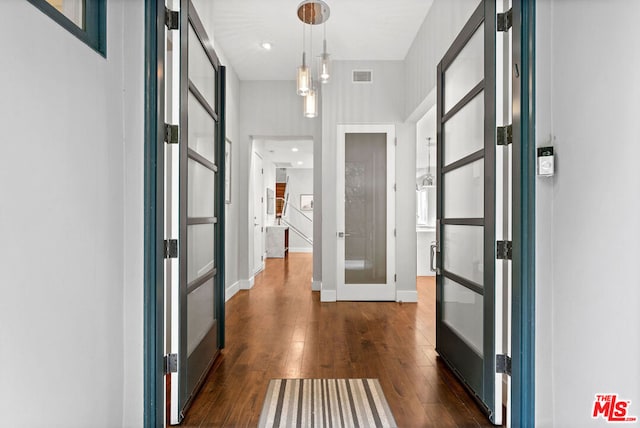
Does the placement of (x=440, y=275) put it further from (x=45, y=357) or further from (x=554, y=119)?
(x=45, y=357)

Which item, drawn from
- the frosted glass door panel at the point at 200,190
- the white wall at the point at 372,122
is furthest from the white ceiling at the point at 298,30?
the frosted glass door panel at the point at 200,190

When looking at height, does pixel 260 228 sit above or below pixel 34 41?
below

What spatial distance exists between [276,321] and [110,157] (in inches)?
106

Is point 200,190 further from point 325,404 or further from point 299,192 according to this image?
point 299,192

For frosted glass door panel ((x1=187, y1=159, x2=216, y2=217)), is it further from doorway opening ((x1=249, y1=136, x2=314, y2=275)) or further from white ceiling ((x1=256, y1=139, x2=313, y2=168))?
white ceiling ((x1=256, y1=139, x2=313, y2=168))

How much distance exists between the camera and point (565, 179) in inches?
61.9

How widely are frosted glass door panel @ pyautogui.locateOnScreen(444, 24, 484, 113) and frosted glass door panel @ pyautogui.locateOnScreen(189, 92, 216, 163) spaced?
1718mm

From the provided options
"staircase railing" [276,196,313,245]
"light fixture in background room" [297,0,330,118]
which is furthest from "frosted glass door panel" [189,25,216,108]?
"staircase railing" [276,196,313,245]

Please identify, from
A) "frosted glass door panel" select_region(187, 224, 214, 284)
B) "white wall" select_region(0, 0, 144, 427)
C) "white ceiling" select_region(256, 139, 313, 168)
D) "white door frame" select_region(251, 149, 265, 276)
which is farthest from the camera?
"white ceiling" select_region(256, 139, 313, 168)

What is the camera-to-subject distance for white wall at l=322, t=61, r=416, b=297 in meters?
4.77

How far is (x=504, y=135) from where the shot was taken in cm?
191

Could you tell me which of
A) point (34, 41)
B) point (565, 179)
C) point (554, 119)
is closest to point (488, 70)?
point (554, 119)

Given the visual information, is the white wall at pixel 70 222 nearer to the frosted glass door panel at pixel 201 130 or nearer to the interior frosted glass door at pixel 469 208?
→ the frosted glass door panel at pixel 201 130

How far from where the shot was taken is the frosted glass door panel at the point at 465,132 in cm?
218
